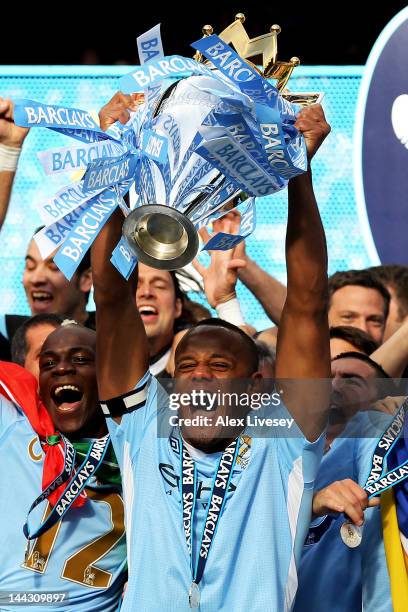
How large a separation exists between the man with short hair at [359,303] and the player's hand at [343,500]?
1.43 meters

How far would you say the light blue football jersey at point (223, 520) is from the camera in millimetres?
2637

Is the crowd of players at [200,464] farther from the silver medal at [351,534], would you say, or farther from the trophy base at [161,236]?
the trophy base at [161,236]

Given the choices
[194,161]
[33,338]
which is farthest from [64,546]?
[194,161]

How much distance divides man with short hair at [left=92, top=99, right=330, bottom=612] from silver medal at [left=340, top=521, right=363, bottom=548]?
10cm

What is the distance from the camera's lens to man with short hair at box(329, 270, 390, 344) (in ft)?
13.6

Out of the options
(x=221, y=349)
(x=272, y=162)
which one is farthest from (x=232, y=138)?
(x=221, y=349)

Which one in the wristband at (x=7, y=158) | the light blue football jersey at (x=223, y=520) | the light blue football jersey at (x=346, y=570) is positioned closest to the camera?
the light blue football jersey at (x=223, y=520)

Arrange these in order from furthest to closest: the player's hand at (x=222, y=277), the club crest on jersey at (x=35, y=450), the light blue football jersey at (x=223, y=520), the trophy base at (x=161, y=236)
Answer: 1. the player's hand at (x=222, y=277)
2. the club crest on jersey at (x=35, y=450)
3. the light blue football jersey at (x=223, y=520)
4. the trophy base at (x=161, y=236)

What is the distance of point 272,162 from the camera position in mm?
2604

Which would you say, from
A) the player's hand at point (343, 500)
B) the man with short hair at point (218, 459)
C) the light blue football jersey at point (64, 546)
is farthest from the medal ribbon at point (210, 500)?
the light blue football jersey at point (64, 546)

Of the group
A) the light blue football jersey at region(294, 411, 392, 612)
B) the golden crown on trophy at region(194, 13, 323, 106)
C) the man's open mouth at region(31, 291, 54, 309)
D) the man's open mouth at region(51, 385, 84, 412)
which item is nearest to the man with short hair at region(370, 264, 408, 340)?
the man's open mouth at region(31, 291, 54, 309)

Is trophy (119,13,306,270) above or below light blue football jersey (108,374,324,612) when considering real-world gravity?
above

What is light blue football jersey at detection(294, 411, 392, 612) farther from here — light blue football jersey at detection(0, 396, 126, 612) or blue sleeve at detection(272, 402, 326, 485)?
light blue football jersey at detection(0, 396, 126, 612)

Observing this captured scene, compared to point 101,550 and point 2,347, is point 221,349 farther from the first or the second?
point 2,347
